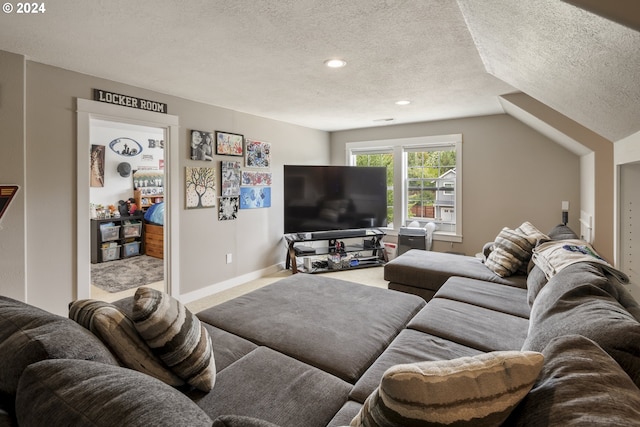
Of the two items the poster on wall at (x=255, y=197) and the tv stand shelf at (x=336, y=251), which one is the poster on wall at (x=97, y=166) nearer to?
the poster on wall at (x=255, y=197)

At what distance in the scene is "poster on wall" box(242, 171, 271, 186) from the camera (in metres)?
4.27

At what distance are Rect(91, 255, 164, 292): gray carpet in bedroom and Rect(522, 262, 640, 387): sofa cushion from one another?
4.57 metres

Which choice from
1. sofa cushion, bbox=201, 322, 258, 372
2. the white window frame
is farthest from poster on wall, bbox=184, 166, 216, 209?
the white window frame

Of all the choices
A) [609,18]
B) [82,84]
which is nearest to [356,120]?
[82,84]

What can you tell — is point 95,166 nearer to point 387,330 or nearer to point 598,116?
point 387,330

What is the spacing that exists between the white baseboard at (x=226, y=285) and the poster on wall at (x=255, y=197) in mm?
951

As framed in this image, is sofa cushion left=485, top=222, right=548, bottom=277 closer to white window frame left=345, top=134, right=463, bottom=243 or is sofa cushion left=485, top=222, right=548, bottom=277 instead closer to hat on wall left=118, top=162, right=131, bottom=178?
white window frame left=345, top=134, right=463, bottom=243

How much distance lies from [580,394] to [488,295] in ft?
5.99

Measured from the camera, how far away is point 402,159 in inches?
201

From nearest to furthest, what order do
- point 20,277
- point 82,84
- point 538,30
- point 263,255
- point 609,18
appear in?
point 609,18
point 538,30
point 20,277
point 82,84
point 263,255

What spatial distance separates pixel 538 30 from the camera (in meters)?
1.31

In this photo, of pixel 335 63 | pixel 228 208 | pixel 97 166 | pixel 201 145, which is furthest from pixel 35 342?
pixel 97 166

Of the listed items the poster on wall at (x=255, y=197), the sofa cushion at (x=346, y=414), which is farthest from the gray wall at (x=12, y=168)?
the sofa cushion at (x=346, y=414)

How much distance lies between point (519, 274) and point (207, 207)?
334 cm
